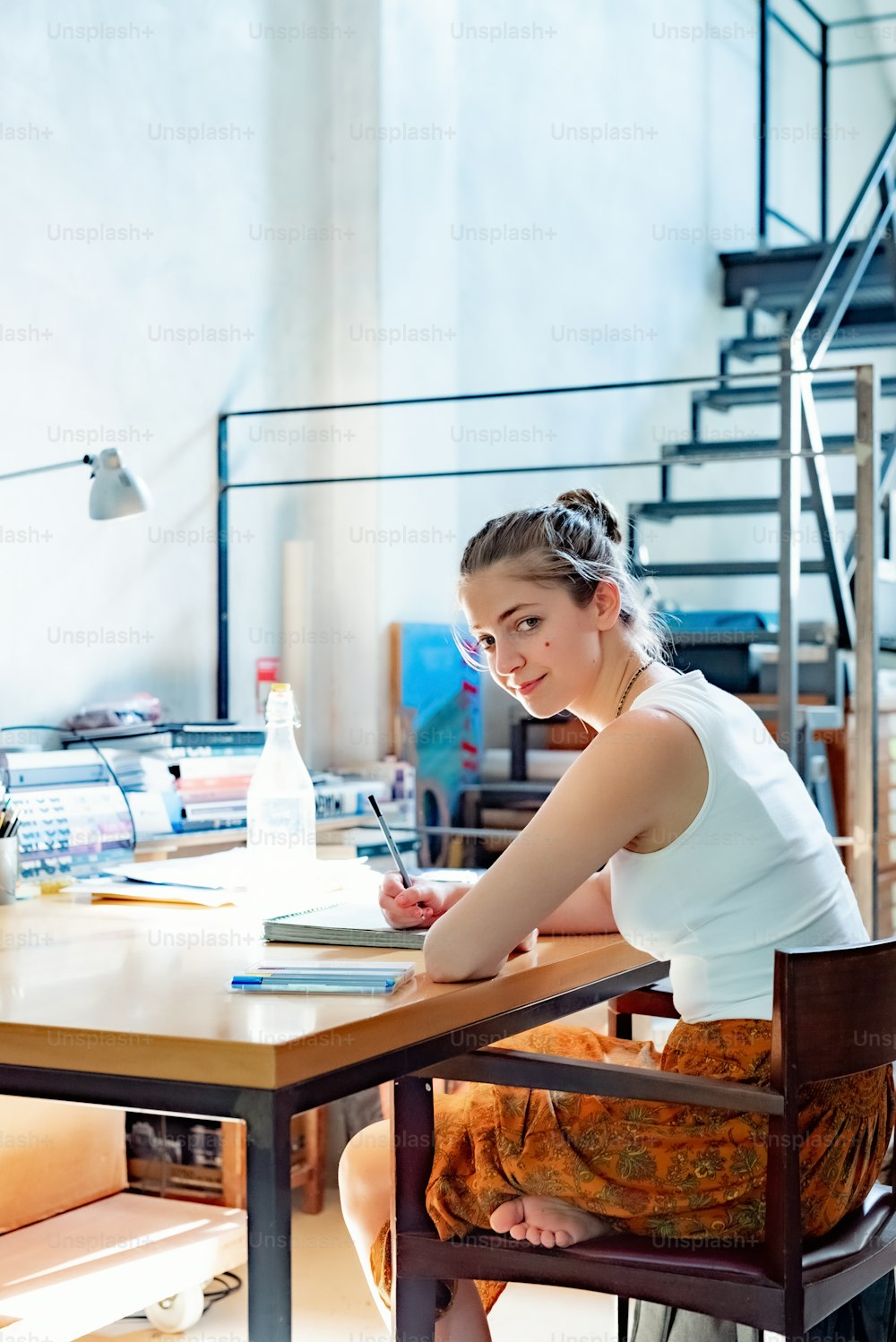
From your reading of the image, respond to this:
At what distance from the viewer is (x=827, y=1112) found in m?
1.46

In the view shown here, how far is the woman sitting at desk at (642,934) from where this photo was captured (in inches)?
56.9

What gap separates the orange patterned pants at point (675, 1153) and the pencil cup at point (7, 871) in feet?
2.74

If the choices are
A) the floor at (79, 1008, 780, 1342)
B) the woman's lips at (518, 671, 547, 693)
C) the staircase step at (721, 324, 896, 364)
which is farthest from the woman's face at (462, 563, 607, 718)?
the staircase step at (721, 324, 896, 364)

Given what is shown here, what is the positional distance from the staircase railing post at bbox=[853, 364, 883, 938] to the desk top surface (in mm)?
1398

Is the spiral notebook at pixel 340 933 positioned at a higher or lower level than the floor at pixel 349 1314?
higher

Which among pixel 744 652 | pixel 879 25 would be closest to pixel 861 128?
pixel 879 25

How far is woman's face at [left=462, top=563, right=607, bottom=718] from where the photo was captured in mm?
1687

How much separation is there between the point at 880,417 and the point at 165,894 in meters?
4.70

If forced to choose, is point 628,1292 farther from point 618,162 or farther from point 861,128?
point 861,128

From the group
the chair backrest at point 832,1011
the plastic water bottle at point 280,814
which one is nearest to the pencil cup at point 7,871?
the plastic water bottle at point 280,814

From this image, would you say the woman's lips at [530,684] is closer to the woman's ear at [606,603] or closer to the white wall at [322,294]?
the woman's ear at [606,603]

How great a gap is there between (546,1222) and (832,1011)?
35 cm

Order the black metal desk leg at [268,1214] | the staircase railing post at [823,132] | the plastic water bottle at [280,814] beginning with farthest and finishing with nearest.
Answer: the staircase railing post at [823,132]
the plastic water bottle at [280,814]
the black metal desk leg at [268,1214]

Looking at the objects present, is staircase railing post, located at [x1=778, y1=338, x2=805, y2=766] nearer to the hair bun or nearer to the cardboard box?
the hair bun
